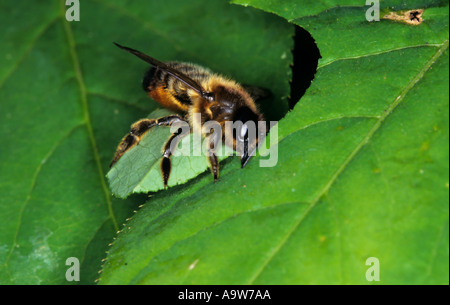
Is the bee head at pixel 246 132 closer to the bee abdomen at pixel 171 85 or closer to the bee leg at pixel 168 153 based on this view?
the bee leg at pixel 168 153

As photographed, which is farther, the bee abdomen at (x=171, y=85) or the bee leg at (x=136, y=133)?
the bee abdomen at (x=171, y=85)

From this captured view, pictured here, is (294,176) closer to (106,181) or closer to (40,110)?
(106,181)

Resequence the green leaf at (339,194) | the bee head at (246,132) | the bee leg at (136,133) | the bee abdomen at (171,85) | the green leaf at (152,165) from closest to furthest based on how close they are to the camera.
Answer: the green leaf at (339,194)
the bee head at (246,132)
the green leaf at (152,165)
the bee leg at (136,133)
the bee abdomen at (171,85)

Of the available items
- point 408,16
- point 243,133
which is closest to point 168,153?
Result: point 243,133

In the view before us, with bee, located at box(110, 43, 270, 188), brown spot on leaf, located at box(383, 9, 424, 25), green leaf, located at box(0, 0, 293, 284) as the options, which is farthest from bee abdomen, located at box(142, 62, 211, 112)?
brown spot on leaf, located at box(383, 9, 424, 25)

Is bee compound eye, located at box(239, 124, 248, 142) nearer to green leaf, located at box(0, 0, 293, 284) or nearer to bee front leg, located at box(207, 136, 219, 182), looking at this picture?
bee front leg, located at box(207, 136, 219, 182)

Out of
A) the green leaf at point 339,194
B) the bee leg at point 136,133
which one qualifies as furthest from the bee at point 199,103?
the green leaf at point 339,194

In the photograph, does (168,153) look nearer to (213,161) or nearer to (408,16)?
(213,161)
